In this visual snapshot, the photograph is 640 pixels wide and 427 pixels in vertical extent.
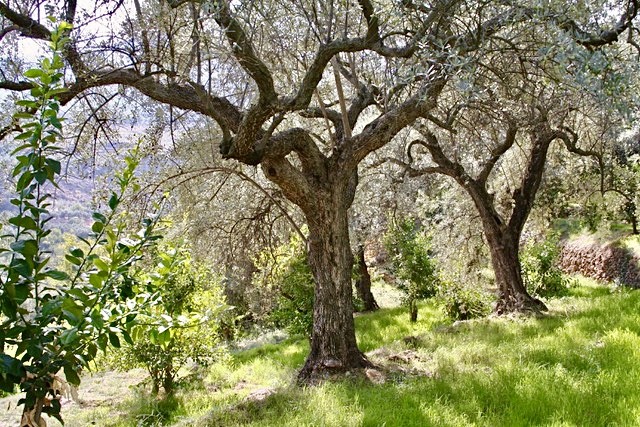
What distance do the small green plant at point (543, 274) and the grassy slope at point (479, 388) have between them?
4.02 m

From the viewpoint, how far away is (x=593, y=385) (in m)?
4.85

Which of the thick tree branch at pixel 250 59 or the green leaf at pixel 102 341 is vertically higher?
the thick tree branch at pixel 250 59

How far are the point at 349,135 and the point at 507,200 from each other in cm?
700

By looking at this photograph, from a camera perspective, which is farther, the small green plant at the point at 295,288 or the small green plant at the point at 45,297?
the small green plant at the point at 295,288

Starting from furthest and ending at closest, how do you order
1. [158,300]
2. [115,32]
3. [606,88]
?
1. [115,32]
2. [606,88]
3. [158,300]

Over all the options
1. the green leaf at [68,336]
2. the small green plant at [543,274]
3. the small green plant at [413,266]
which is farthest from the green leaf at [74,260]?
the small green plant at [543,274]

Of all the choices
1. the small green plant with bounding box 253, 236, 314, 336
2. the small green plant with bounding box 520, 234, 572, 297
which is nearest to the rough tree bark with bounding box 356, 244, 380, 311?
the small green plant with bounding box 253, 236, 314, 336

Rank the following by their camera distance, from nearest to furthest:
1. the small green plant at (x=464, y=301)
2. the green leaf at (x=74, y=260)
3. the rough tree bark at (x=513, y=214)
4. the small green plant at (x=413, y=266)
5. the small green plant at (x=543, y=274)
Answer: the green leaf at (x=74, y=260) < the rough tree bark at (x=513, y=214) < the small green plant at (x=464, y=301) < the small green plant at (x=543, y=274) < the small green plant at (x=413, y=266)

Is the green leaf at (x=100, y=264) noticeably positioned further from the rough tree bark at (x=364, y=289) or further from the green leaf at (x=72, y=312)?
the rough tree bark at (x=364, y=289)

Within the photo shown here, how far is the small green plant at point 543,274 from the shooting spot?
1377cm

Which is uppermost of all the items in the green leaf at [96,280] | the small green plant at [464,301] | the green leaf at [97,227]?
the green leaf at [97,227]

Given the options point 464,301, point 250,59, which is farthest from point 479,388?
point 464,301

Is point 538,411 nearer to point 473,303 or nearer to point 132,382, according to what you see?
point 473,303

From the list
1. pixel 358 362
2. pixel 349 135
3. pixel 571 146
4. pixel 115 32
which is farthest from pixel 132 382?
pixel 571 146
